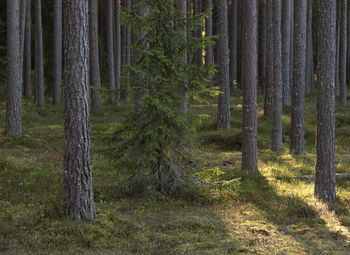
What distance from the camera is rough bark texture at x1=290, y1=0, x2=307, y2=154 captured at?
1414 centimetres

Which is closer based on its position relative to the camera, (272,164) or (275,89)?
(272,164)

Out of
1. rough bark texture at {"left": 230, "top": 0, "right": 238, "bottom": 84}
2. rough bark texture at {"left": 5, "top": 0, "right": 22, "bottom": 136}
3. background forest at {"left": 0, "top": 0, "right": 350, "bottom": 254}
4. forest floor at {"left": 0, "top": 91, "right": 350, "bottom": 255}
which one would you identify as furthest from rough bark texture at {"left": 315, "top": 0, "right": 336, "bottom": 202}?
rough bark texture at {"left": 230, "top": 0, "right": 238, "bottom": 84}

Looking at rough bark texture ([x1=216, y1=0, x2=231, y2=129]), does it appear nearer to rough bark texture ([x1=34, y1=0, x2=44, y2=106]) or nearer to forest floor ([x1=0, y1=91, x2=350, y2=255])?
forest floor ([x1=0, y1=91, x2=350, y2=255])

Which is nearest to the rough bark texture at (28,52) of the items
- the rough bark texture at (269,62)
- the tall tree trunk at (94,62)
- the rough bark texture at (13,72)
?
the tall tree trunk at (94,62)

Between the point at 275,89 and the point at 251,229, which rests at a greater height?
the point at 275,89

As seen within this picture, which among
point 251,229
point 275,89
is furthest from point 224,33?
point 251,229

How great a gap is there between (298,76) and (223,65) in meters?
4.30

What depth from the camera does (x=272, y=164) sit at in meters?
13.6

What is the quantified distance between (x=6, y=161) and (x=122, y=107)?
13.5 m

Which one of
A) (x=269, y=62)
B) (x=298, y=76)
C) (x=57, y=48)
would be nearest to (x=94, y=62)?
(x=57, y=48)

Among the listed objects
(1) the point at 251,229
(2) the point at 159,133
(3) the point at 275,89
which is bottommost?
(1) the point at 251,229

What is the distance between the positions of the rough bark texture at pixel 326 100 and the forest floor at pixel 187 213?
0.53 m

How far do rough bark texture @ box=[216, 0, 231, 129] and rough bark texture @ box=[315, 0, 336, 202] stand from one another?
26.3 feet

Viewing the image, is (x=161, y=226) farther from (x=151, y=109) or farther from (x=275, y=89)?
(x=275, y=89)
